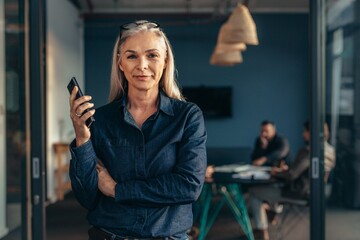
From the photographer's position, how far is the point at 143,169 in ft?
4.77

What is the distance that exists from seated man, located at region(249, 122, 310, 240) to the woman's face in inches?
153

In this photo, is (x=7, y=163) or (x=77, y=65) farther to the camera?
(x=77, y=65)

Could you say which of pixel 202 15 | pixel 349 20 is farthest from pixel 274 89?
pixel 349 20

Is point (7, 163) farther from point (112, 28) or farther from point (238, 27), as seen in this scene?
point (112, 28)

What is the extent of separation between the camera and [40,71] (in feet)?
12.3

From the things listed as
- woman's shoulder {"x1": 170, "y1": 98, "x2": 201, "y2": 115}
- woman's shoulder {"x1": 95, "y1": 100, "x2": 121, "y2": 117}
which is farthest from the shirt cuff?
woman's shoulder {"x1": 170, "y1": 98, "x2": 201, "y2": 115}

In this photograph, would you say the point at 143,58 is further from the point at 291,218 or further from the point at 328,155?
the point at 291,218

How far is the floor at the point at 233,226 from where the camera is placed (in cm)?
417

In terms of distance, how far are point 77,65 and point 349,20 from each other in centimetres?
794

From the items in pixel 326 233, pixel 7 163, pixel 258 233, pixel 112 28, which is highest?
pixel 112 28

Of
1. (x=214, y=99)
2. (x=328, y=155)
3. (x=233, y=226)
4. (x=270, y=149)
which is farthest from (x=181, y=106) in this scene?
(x=214, y=99)

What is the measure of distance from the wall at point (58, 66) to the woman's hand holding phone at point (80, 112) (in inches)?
271

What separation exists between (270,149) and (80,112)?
6355 mm

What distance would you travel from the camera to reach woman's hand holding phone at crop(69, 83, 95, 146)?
1.37m
